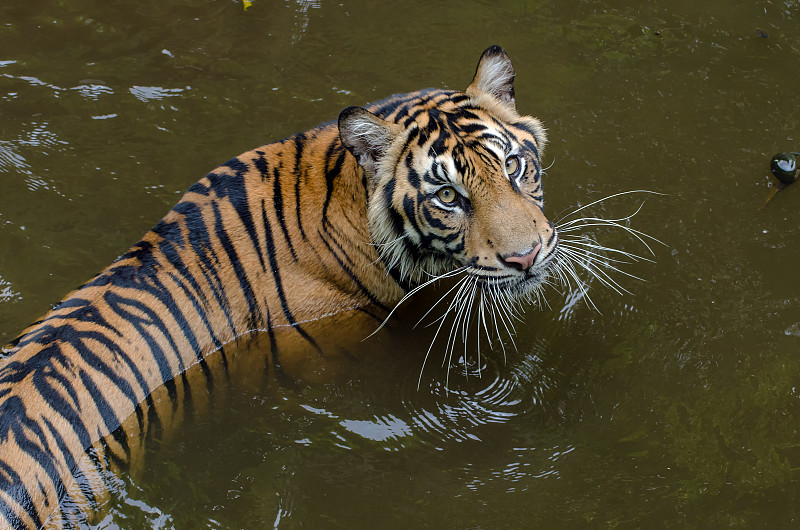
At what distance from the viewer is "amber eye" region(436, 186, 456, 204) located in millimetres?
3016

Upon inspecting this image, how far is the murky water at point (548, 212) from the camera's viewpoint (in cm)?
294

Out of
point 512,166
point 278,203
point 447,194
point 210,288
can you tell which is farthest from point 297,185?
point 512,166

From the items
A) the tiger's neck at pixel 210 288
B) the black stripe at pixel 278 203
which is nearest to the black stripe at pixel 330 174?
the tiger's neck at pixel 210 288

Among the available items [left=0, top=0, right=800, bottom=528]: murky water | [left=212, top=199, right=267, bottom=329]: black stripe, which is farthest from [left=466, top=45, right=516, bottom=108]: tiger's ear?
[left=212, top=199, right=267, bottom=329]: black stripe

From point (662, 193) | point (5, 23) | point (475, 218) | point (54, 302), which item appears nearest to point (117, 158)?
point (54, 302)

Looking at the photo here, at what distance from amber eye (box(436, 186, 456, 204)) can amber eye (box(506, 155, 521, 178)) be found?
0.68ft

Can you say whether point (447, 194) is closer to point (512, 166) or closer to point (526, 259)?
point (512, 166)

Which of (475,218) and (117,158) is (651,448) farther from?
(117,158)

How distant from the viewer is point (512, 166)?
3033mm

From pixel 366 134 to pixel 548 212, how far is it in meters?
1.33

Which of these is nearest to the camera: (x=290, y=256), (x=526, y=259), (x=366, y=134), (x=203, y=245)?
(x=526, y=259)

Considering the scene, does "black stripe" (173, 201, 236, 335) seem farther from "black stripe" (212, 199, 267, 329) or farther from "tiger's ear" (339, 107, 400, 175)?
"tiger's ear" (339, 107, 400, 175)

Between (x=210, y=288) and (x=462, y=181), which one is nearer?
(x=462, y=181)

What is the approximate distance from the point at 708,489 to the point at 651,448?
24cm
